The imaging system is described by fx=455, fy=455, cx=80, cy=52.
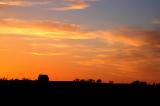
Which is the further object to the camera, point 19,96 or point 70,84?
point 70,84

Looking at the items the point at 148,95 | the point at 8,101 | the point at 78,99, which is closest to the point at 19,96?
the point at 8,101

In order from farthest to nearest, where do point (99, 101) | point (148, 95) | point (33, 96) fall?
point (148, 95) → point (99, 101) → point (33, 96)

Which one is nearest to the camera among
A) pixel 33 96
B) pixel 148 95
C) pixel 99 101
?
pixel 33 96

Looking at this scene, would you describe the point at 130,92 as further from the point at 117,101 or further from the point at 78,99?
the point at 78,99

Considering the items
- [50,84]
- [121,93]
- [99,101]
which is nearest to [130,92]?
[121,93]

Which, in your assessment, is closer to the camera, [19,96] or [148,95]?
[19,96]

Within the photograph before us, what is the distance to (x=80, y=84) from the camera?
2197 cm

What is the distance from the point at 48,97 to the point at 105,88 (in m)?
3.60

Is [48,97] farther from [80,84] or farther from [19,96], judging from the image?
[80,84]

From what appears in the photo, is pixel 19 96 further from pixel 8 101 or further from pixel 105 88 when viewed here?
pixel 105 88

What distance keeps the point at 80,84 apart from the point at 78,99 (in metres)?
1.76

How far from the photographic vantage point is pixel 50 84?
20109 mm

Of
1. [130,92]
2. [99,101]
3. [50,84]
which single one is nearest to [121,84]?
[130,92]

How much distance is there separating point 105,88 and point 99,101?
4.50ft
